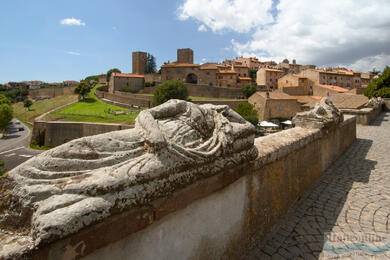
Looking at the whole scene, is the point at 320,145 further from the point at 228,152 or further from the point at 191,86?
the point at 191,86

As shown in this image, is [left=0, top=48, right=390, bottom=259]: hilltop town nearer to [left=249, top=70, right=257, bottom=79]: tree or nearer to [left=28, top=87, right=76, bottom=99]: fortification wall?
[left=249, top=70, right=257, bottom=79]: tree

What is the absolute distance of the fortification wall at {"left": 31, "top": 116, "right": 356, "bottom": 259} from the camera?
1.47 metres

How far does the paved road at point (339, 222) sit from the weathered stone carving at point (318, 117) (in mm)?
1162

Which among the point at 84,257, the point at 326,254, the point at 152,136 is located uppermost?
the point at 152,136

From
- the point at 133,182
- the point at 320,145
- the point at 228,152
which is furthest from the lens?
the point at 320,145

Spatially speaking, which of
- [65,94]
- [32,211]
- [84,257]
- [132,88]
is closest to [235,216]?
[84,257]

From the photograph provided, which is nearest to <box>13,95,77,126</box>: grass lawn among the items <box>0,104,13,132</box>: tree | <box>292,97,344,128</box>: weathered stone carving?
<box>0,104,13,132</box>: tree

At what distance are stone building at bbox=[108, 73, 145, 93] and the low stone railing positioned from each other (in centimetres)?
5546

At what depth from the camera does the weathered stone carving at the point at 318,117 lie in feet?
16.9

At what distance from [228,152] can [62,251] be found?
157 cm

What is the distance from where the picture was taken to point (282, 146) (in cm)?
342

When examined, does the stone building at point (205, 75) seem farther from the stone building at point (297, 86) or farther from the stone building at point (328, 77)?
the stone building at point (328, 77)

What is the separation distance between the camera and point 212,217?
227 cm

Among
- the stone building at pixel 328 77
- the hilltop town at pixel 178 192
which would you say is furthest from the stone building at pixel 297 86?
the hilltop town at pixel 178 192
